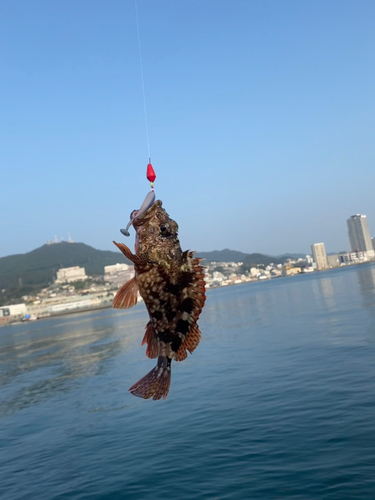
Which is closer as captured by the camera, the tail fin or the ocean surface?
the tail fin

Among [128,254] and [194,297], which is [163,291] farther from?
[128,254]

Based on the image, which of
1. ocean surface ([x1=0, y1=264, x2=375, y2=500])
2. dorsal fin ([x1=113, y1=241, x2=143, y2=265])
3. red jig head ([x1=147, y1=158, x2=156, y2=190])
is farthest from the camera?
ocean surface ([x1=0, y1=264, x2=375, y2=500])

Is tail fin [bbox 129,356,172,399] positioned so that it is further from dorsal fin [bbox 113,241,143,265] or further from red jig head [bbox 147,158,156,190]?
red jig head [bbox 147,158,156,190]

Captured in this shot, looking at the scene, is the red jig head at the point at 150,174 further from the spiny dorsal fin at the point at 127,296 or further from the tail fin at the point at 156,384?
the tail fin at the point at 156,384

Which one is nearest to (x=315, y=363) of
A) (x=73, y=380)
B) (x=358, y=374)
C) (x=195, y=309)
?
(x=358, y=374)

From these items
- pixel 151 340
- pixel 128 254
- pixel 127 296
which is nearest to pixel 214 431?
pixel 151 340

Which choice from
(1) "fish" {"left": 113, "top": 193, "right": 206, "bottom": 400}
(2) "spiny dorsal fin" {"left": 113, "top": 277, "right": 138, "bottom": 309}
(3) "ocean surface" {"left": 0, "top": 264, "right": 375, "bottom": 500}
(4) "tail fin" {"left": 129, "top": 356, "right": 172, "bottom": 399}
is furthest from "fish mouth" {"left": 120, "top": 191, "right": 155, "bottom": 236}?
(3) "ocean surface" {"left": 0, "top": 264, "right": 375, "bottom": 500}

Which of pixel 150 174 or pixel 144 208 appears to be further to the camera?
pixel 150 174
